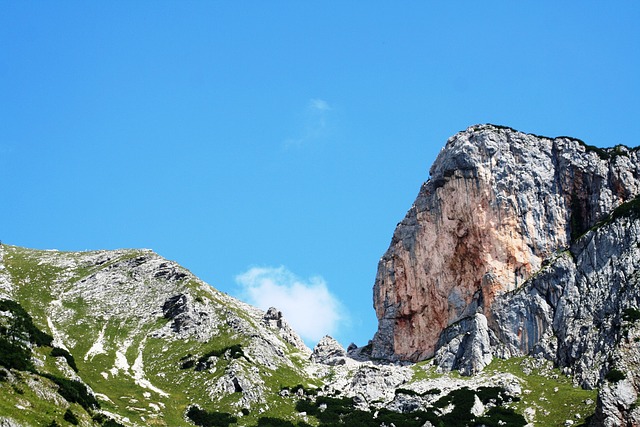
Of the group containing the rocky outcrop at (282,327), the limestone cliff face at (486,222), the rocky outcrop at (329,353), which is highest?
the limestone cliff face at (486,222)

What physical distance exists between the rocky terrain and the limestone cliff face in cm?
36

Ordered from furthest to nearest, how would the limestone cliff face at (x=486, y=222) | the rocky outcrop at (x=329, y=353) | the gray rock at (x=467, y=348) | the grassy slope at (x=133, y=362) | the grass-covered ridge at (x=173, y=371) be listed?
1. the rocky outcrop at (x=329, y=353)
2. the limestone cliff face at (x=486, y=222)
3. the gray rock at (x=467, y=348)
4. the grassy slope at (x=133, y=362)
5. the grass-covered ridge at (x=173, y=371)

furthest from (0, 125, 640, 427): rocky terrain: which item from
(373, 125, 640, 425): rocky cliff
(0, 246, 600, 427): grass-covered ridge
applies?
(0, 246, 600, 427): grass-covered ridge

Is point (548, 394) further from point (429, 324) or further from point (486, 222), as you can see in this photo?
point (486, 222)

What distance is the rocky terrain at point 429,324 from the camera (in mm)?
112188

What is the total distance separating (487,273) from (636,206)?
110 feet

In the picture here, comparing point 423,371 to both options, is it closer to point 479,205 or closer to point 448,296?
point 448,296

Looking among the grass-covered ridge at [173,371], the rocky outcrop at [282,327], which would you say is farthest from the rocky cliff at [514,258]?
the rocky outcrop at [282,327]

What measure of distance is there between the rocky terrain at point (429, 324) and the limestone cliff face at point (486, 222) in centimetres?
36

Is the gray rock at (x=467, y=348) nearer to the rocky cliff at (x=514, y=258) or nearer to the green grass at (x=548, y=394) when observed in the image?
the rocky cliff at (x=514, y=258)

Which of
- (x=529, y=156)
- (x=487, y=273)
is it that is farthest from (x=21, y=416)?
(x=529, y=156)

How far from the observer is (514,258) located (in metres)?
152

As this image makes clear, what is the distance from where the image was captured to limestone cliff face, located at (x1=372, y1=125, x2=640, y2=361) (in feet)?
496

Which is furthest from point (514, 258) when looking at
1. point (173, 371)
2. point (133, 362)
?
point (133, 362)
